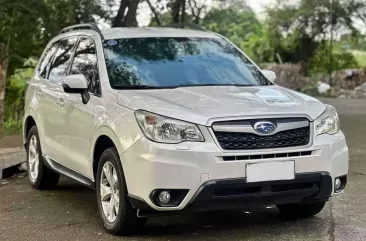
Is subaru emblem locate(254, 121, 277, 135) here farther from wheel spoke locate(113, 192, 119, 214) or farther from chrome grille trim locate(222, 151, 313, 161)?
wheel spoke locate(113, 192, 119, 214)

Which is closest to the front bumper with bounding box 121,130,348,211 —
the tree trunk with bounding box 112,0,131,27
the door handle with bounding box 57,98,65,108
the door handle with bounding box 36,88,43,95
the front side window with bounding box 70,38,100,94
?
the front side window with bounding box 70,38,100,94

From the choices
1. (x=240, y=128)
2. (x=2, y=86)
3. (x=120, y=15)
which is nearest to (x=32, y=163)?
(x=240, y=128)

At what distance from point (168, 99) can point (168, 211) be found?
0.89 meters

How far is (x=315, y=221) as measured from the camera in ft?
19.3

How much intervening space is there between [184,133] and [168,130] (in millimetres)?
121

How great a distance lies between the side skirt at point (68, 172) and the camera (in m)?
6.04

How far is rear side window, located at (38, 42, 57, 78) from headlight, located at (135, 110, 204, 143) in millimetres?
3017

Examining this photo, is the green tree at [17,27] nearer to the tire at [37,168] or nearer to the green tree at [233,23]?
the tire at [37,168]

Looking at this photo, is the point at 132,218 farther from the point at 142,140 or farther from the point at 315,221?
the point at 315,221

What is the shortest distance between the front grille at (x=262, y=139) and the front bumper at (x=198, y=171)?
46mm

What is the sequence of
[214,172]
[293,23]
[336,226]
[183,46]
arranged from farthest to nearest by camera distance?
[293,23]
[183,46]
[336,226]
[214,172]

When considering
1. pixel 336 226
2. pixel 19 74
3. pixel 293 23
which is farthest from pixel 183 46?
pixel 293 23

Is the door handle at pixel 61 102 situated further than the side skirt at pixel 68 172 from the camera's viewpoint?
Yes

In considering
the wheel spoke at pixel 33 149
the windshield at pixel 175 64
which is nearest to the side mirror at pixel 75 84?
the windshield at pixel 175 64
